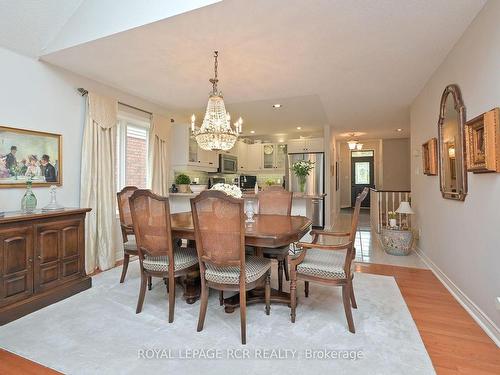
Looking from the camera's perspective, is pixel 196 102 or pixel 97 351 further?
pixel 196 102

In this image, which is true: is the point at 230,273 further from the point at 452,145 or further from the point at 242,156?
the point at 242,156

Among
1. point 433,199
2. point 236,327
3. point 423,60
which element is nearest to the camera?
Answer: point 236,327

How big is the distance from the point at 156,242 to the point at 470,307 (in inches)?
110

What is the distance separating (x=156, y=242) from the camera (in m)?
2.37

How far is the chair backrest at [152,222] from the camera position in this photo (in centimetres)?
228

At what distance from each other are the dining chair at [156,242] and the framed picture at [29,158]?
1.50 metres

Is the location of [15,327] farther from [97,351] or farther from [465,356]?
[465,356]

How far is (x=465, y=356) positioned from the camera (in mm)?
1813

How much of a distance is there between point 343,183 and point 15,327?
10441 mm

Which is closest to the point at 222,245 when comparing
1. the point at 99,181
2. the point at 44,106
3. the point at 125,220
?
the point at 125,220

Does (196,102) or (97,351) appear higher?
(196,102)

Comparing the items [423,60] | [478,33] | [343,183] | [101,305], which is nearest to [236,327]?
[101,305]

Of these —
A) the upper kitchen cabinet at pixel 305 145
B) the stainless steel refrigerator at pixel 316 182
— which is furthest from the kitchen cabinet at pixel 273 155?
the stainless steel refrigerator at pixel 316 182

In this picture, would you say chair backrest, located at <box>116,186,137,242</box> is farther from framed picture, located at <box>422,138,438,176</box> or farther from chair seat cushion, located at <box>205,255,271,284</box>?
framed picture, located at <box>422,138,438,176</box>
